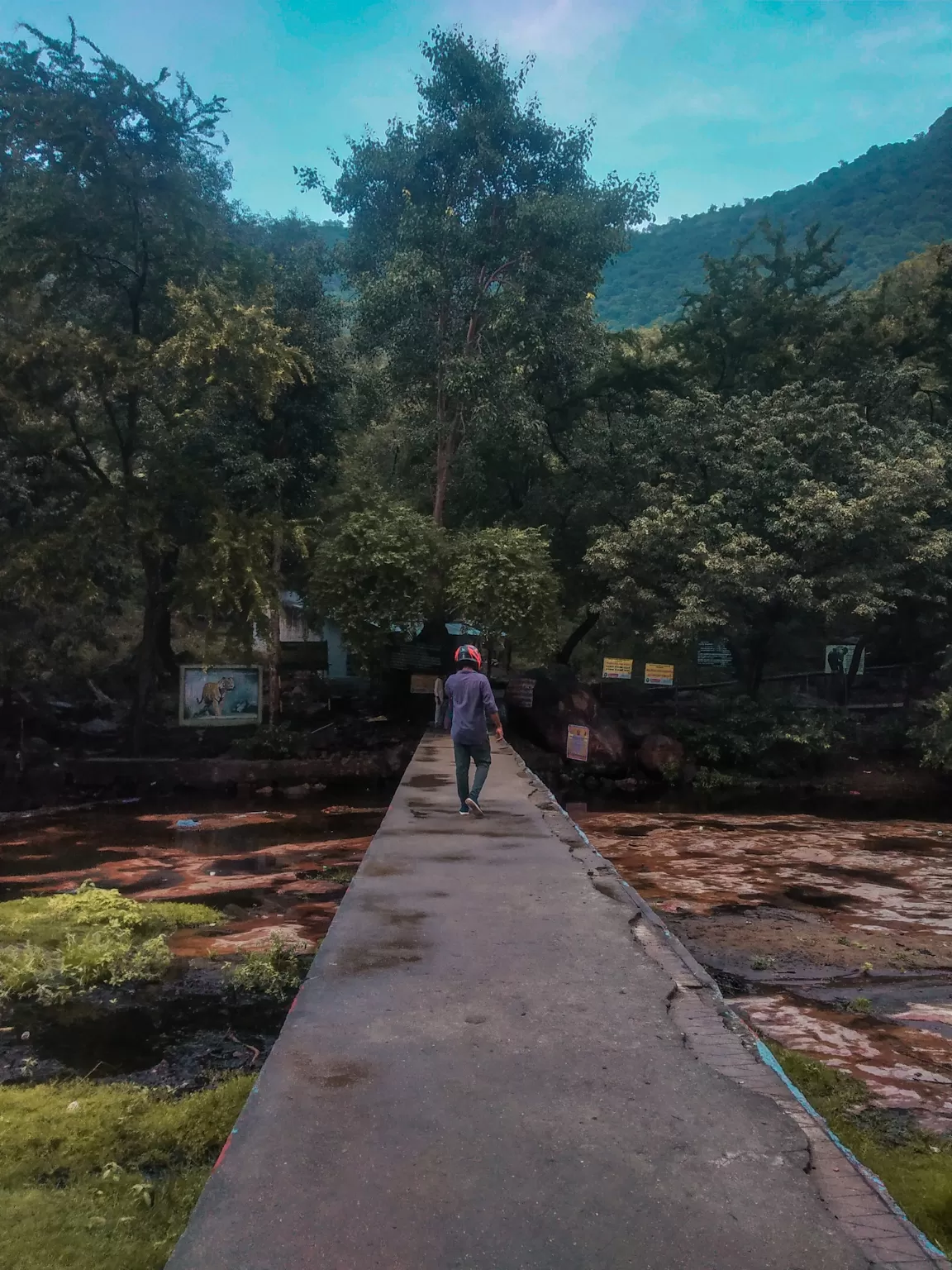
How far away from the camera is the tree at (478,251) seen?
19766 millimetres

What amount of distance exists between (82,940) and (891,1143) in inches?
216

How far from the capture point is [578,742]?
19.0 m

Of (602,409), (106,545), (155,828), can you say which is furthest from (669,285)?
(155,828)

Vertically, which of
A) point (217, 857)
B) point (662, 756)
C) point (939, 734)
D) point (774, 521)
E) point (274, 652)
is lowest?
point (217, 857)

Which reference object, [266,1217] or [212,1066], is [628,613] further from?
[266,1217]

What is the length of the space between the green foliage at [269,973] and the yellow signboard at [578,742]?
1252 centimetres

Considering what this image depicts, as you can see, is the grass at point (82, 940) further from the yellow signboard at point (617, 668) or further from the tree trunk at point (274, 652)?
the yellow signboard at point (617, 668)

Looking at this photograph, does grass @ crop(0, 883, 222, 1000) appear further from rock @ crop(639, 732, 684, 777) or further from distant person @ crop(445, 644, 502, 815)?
rock @ crop(639, 732, 684, 777)

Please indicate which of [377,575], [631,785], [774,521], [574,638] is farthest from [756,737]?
[377,575]

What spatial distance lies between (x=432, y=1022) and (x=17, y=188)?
18.2m

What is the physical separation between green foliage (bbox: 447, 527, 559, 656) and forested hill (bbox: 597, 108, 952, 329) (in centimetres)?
3776

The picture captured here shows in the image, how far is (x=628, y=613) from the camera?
63.4ft

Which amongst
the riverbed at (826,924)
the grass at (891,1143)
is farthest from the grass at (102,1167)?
the riverbed at (826,924)

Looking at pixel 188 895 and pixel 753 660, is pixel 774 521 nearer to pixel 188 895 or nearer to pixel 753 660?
pixel 753 660
